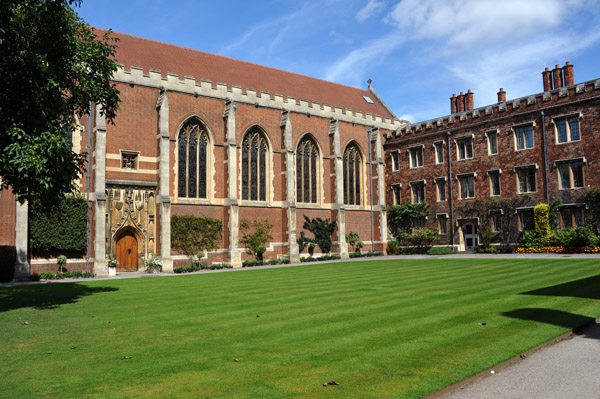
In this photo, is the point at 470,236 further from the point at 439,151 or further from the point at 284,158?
the point at 284,158

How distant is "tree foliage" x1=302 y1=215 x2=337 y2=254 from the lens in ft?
109

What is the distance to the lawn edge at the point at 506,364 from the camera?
4.55 meters

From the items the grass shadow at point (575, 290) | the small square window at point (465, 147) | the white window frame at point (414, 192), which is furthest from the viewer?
the white window frame at point (414, 192)

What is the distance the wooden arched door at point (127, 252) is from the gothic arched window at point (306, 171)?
1211 centimetres

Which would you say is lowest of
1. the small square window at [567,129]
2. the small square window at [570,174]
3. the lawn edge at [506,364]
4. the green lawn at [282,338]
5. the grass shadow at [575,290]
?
the lawn edge at [506,364]

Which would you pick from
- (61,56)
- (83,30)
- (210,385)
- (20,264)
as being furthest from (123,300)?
(20,264)

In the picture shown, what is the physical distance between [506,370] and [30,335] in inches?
293

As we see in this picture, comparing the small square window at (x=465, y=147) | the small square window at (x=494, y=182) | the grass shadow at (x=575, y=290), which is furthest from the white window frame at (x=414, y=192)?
the grass shadow at (x=575, y=290)

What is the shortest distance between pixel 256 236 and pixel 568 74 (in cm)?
2318

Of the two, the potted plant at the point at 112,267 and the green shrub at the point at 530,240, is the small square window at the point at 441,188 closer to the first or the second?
the green shrub at the point at 530,240

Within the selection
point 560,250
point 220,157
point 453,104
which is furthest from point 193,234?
point 453,104

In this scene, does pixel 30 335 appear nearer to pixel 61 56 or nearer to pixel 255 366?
pixel 255 366

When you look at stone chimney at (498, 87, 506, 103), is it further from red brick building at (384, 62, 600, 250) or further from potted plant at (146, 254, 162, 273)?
potted plant at (146, 254, 162, 273)

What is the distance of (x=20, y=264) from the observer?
2148 centimetres
